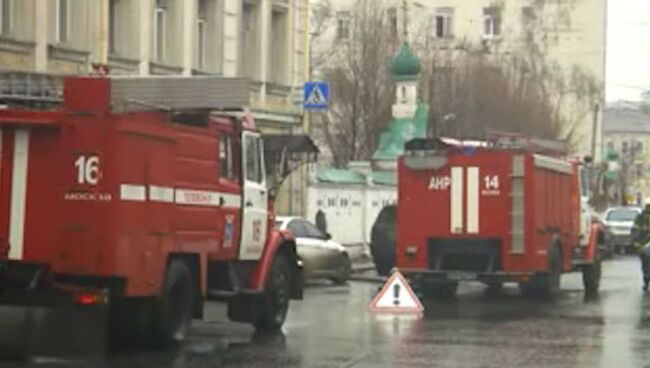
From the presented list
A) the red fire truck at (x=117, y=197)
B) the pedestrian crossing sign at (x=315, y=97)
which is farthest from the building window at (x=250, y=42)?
the red fire truck at (x=117, y=197)

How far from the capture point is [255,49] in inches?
1353

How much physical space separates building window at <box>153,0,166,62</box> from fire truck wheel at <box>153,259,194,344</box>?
15850 millimetres

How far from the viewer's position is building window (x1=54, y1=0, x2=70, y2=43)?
2620 cm

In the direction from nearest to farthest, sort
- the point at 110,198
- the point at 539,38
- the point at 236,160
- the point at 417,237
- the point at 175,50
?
the point at 110,198 → the point at 236,160 → the point at 417,237 → the point at 175,50 → the point at 539,38

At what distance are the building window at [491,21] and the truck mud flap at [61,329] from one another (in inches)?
2728

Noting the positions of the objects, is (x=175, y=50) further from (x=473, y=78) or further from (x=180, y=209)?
(x=473, y=78)

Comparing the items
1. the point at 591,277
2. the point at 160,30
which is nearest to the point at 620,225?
the point at 591,277

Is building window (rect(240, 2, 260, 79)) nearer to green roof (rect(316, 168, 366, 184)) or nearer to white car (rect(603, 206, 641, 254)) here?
green roof (rect(316, 168, 366, 184))

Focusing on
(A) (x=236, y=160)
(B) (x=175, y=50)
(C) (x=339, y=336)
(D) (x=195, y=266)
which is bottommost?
(C) (x=339, y=336)

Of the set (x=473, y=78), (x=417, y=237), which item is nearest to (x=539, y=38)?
(x=473, y=78)

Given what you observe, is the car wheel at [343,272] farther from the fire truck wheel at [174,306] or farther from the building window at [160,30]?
the fire truck wheel at [174,306]

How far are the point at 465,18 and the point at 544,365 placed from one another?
71.5 m

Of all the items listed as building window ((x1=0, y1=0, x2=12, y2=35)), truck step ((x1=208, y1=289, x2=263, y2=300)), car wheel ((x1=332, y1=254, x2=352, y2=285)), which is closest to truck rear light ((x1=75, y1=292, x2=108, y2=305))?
truck step ((x1=208, y1=289, x2=263, y2=300))

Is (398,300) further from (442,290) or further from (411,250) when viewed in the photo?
(442,290)
